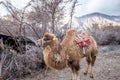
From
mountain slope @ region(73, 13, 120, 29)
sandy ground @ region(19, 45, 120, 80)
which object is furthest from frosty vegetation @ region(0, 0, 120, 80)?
mountain slope @ region(73, 13, 120, 29)

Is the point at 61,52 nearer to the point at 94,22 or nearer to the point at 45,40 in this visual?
the point at 45,40

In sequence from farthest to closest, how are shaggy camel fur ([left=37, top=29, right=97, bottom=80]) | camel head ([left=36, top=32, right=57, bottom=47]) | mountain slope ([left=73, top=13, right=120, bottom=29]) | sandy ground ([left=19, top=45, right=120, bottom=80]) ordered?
mountain slope ([left=73, top=13, right=120, bottom=29]) < sandy ground ([left=19, top=45, right=120, bottom=80]) < shaggy camel fur ([left=37, top=29, right=97, bottom=80]) < camel head ([left=36, top=32, right=57, bottom=47])

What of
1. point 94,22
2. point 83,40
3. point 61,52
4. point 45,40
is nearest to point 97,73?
point 83,40

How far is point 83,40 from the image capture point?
A: 26.2 feet

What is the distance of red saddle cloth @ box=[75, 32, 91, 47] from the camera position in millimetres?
7753

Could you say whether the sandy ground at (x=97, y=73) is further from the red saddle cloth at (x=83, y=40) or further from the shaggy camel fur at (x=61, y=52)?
the shaggy camel fur at (x=61, y=52)

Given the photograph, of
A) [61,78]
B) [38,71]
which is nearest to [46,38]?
[61,78]

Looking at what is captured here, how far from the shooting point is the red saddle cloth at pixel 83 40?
7.75 meters

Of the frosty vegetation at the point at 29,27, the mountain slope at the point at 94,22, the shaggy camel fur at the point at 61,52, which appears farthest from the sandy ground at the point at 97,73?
the mountain slope at the point at 94,22

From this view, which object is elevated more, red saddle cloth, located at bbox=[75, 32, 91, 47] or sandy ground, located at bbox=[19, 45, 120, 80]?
red saddle cloth, located at bbox=[75, 32, 91, 47]

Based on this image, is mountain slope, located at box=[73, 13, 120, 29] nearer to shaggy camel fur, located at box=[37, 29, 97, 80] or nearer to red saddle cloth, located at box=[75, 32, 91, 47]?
red saddle cloth, located at box=[75, 32, 91, 47]

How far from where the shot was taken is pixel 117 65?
10922 mm

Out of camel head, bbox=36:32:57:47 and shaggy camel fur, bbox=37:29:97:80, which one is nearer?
camel head, bbox=36:32:57:47

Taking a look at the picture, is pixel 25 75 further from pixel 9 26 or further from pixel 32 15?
pixel 32 15
